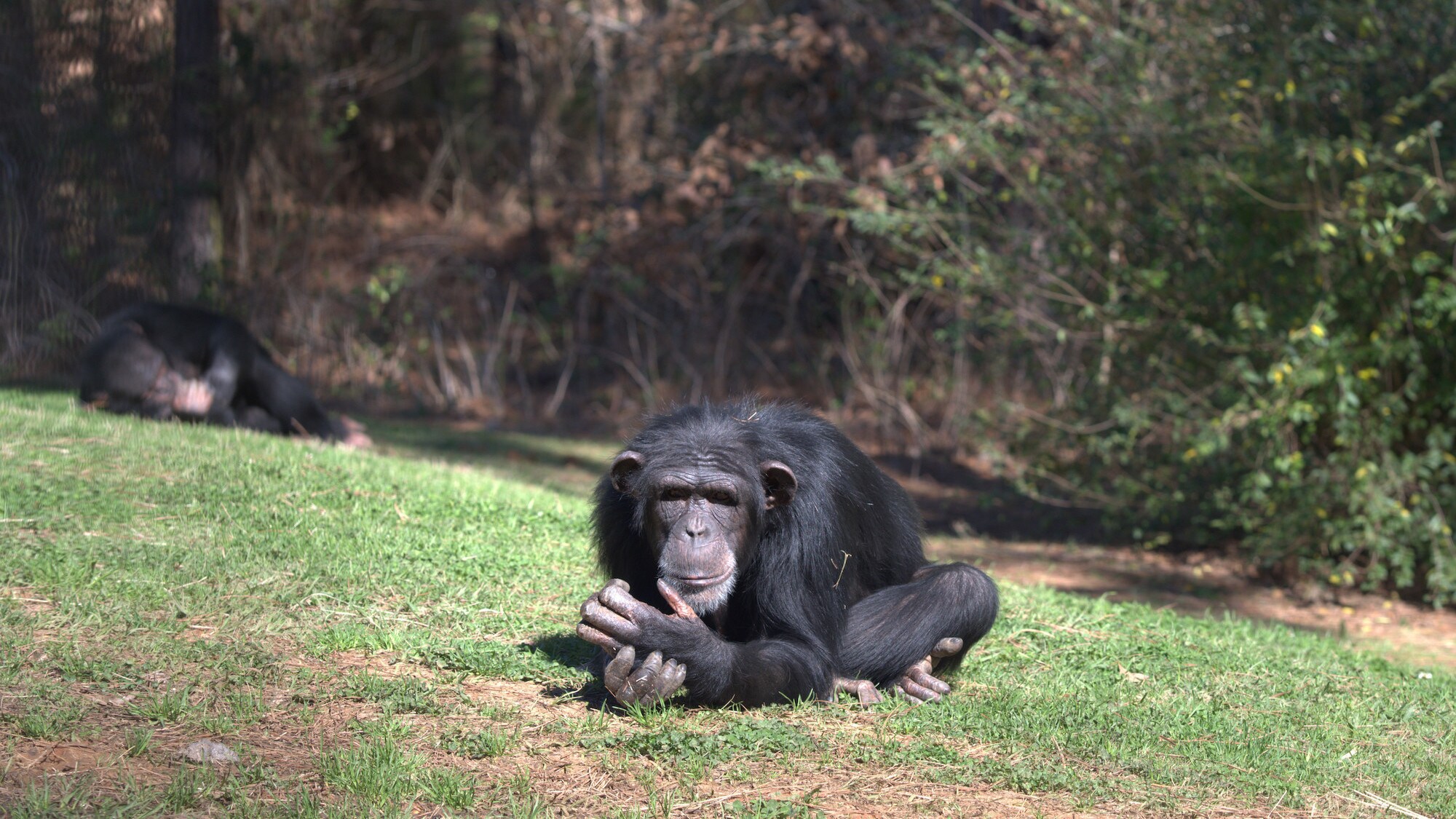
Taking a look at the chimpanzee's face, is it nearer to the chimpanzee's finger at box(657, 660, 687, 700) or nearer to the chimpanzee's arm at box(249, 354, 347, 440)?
the chimpanzee's finger at box(657, 660, 687, 700)

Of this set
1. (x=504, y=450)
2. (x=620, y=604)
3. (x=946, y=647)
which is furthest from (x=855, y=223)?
(x=620, y=604)

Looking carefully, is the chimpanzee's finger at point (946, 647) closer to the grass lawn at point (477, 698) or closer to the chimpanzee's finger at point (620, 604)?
the grass lawn at point (477, 698)

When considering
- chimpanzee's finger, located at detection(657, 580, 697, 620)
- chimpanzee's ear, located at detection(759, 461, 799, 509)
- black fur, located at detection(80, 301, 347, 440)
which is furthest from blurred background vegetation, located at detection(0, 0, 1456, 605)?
chimpanzee's finger, located at detection(657, 580, 697, 620)

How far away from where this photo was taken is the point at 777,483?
484 cm

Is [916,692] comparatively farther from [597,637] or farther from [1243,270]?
[1243,270]

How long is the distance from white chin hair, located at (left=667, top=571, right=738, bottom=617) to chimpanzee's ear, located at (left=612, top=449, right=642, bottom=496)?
49cm

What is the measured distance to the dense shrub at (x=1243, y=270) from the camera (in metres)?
9.24

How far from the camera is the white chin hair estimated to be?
15.0 feet

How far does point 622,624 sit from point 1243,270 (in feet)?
24.5

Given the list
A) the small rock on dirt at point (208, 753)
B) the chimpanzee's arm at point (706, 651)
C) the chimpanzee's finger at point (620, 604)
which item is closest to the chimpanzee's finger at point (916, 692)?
the chimpanzee's arm at point (706, 651)

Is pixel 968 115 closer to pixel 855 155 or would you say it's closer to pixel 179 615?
pixel 855 155

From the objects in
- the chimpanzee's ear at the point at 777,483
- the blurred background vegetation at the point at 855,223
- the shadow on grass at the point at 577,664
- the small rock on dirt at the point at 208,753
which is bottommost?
the small rock on dirt at the point at 208,753

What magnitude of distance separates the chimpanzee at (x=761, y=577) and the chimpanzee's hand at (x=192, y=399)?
6.38 meters

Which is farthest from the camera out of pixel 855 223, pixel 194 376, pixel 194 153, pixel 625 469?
pixel 194 153
